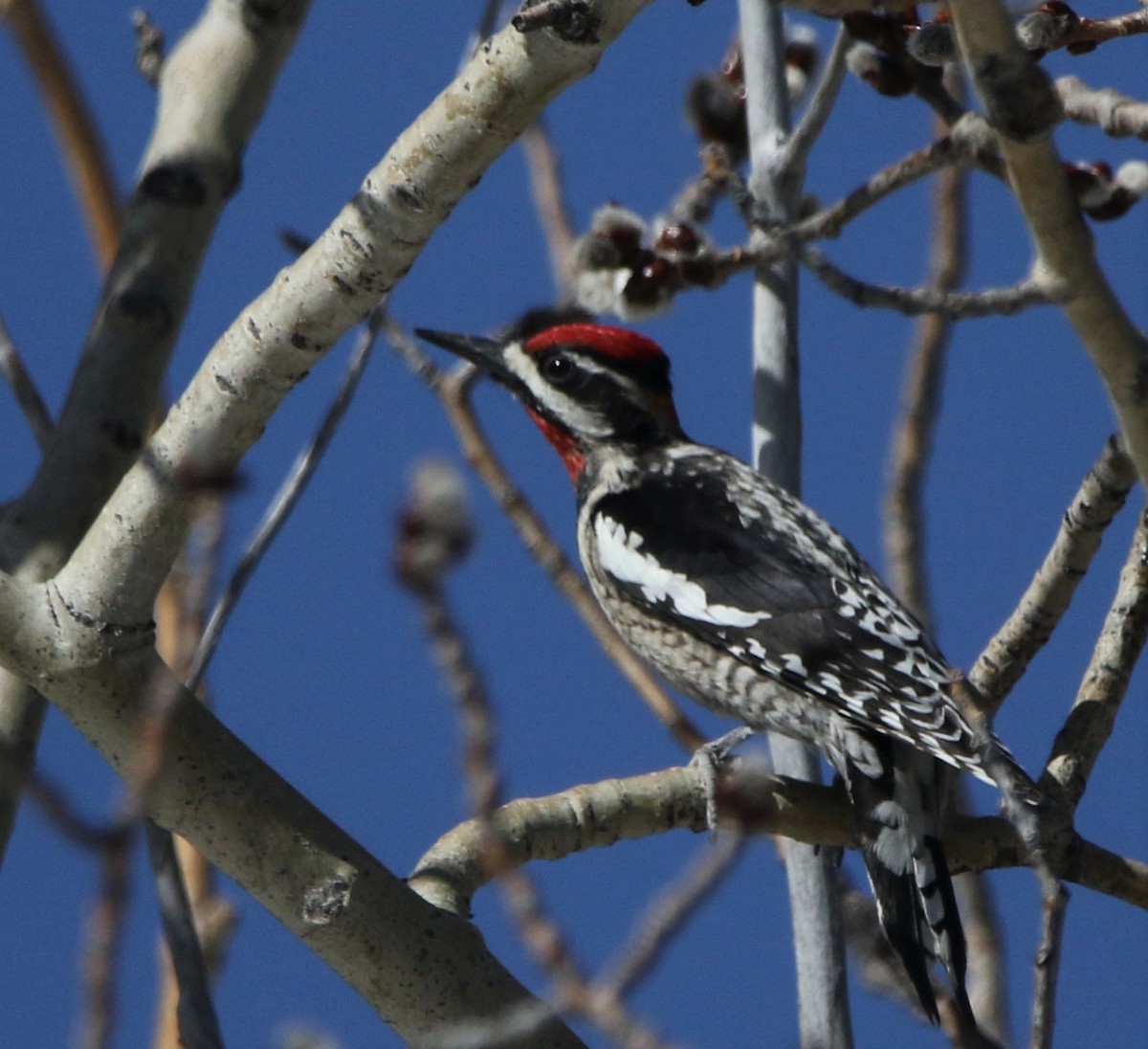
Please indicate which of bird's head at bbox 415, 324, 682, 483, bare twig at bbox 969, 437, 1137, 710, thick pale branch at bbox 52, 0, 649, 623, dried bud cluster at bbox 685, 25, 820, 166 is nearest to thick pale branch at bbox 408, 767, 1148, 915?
bare twig at bbox 969, 437, 1137, 710

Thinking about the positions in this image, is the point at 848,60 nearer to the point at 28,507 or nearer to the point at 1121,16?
the point at 1121,16

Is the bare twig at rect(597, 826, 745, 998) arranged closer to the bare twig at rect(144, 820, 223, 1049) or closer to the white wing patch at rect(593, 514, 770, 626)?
the bare twig at rect(144, 820, 223, 1049)

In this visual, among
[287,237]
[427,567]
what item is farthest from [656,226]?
[427,567]

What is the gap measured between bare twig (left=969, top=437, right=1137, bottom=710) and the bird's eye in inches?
56.9

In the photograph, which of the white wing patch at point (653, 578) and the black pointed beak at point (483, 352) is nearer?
the white wing patch at point (653, 578)

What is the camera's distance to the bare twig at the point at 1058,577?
2.75 m

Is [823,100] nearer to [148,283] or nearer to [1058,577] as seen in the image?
[1058,577]

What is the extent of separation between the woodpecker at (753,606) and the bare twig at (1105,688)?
15 cm

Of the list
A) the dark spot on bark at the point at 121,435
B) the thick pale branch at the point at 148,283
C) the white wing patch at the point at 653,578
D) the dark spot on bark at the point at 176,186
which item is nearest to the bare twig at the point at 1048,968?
the thick pale branch at the point at 148,283

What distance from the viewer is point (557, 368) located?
13.8ft

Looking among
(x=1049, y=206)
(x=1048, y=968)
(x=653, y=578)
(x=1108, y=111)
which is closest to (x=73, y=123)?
(x=653, y=578)

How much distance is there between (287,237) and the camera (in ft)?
9.02

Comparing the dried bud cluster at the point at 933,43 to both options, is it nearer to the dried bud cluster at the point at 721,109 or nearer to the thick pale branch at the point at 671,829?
the thick pale branch at the point at 671,829

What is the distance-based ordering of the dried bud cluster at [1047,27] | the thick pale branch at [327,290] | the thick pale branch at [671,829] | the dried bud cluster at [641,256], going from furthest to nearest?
the dried bud cluster at [641,256], the thick pale branch at [671,829], the dried bud cluster at [1047,27], the thick pale branch at [327,290]
